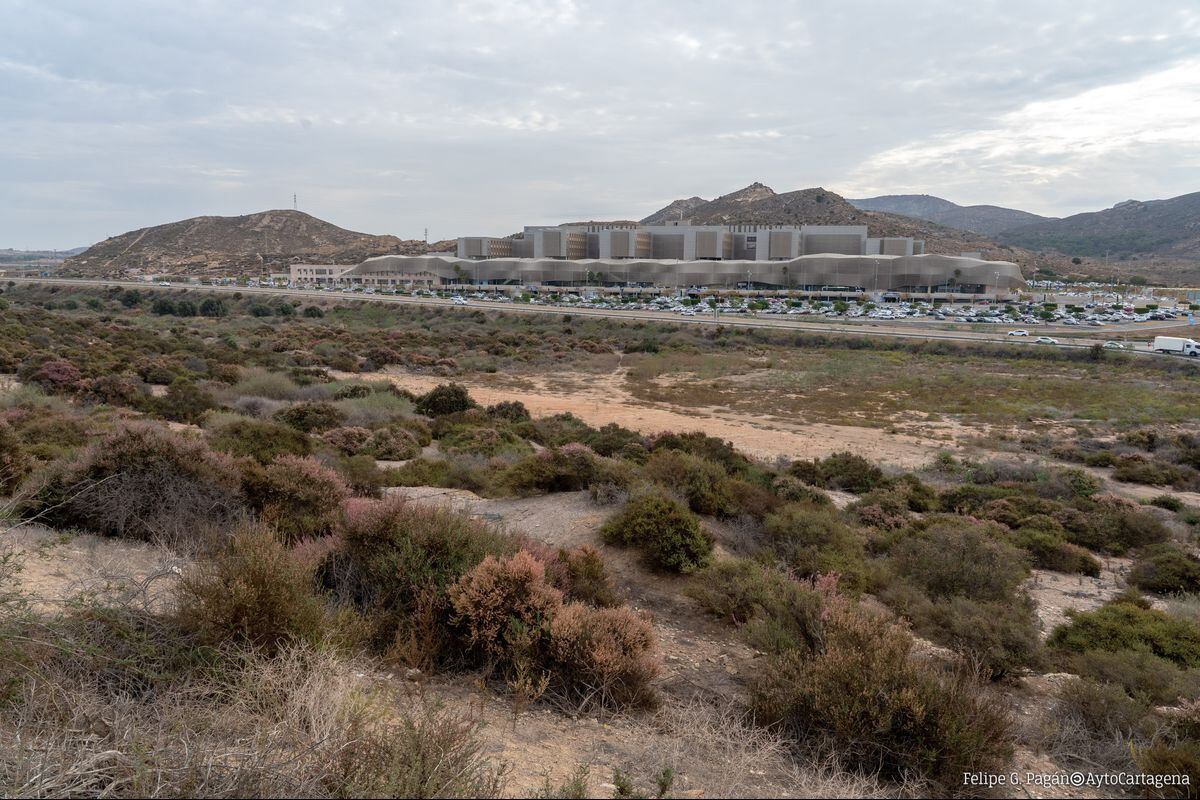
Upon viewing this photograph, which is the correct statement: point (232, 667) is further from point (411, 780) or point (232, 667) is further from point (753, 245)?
point (753, 245)

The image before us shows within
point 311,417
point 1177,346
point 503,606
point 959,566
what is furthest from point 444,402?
point 1177,346

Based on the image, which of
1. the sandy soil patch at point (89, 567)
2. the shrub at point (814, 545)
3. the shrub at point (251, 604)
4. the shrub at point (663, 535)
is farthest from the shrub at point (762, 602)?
the sandy soil patch at point (89, 567)

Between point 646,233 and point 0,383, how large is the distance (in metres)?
131

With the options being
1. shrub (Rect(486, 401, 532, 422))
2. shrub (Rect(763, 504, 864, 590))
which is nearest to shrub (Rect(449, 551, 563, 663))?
shrub (Rect(763, 504, 864, 590))

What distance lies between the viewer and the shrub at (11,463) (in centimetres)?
800

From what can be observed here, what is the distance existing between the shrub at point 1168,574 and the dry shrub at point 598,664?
965 centimetres

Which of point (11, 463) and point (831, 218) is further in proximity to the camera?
point (831, 218)

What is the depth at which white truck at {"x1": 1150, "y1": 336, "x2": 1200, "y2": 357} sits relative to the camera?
44.1 meters

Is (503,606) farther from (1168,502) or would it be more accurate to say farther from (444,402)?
(1168,502)

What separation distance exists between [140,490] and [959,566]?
9.97 m

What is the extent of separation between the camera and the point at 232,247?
534 ft

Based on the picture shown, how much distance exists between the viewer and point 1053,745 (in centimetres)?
485

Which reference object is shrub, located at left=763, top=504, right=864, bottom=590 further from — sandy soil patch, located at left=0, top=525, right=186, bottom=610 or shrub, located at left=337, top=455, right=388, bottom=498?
sandy soil patch, located at left=0, top=525, right=186, bottom=610

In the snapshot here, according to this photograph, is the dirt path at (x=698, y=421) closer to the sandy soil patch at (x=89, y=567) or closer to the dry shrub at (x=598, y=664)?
the dry shrub at (x=598, y=664)
